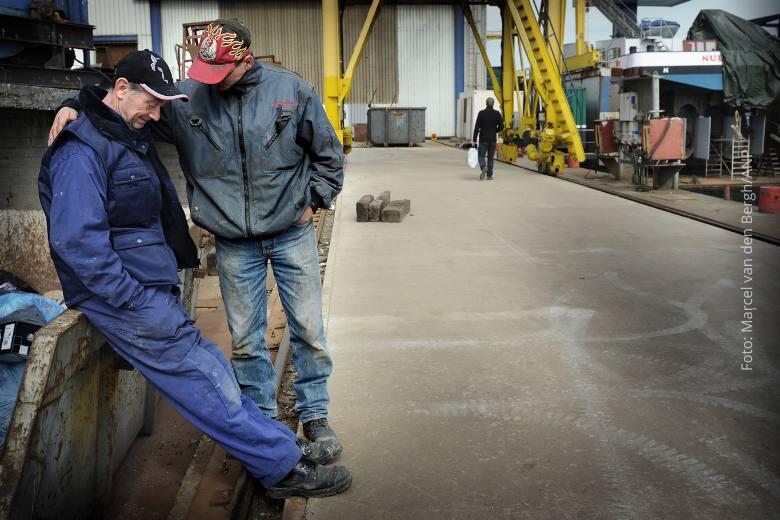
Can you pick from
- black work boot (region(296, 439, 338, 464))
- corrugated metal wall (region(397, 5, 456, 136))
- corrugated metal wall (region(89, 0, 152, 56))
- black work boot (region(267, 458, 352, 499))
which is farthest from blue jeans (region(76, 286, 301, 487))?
corrugated metal wall (region(89, 0, 152, 56))

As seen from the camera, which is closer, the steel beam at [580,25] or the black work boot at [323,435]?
the black work boot at [323,435]

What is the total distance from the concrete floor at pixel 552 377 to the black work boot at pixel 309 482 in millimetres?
83

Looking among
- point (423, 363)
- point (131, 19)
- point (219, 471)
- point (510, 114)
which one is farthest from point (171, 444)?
point (131, 19)

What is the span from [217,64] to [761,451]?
2947mm

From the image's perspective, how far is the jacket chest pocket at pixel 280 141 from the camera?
3291 millimetres

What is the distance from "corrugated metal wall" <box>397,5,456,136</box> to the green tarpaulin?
17.8m

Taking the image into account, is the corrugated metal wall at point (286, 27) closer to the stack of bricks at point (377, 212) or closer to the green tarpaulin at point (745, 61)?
the green tarpaulin at point (745, 61)

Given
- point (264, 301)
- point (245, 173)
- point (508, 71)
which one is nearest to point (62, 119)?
point (245, 173)

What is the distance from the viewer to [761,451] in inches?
139

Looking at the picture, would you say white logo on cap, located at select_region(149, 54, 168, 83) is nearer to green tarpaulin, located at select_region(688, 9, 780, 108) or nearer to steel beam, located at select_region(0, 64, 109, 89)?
steel beam, located at select_region(0, 64, 109, 89)

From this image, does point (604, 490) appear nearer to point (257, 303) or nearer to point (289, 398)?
point (257, 303)

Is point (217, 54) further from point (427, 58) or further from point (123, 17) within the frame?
point (123, 17)

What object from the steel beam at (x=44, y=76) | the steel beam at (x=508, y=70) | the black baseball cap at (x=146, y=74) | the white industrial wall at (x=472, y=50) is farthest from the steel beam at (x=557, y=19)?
the black baseball cap at (x=146, y=74)

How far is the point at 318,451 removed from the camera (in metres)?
3.45
